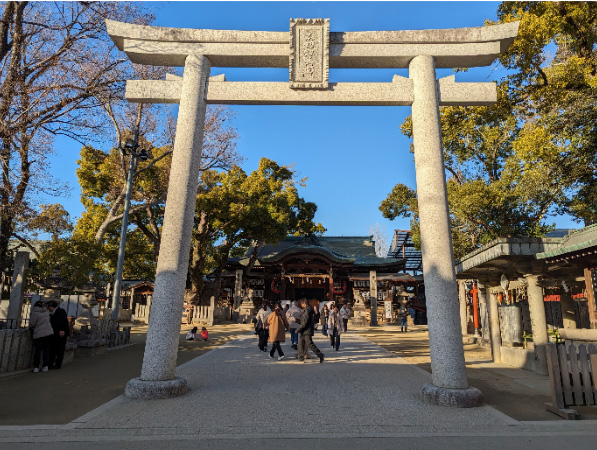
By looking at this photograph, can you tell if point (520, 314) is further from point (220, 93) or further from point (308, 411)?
point (220, 93)

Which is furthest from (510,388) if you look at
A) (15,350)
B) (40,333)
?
(15,350)

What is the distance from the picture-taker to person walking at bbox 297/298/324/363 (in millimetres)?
8656

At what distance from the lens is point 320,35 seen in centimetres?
643

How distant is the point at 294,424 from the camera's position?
4.17 metres

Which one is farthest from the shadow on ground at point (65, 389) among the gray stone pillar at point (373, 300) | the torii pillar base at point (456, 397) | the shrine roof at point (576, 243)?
the gray stone pillar at point (373, 300)

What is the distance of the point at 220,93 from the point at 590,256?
7.70m

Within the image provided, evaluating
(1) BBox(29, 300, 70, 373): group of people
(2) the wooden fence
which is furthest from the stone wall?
(2) the wooden fence

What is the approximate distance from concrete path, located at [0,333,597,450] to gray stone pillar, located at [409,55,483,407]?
0.35 m

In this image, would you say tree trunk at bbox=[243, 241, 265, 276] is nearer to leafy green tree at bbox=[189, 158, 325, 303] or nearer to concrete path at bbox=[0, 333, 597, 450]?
leafy green tree at bbox=[189, 158, 325, 303]

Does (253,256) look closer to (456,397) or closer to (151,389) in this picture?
(151,389)

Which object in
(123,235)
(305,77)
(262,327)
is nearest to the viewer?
(305,77)

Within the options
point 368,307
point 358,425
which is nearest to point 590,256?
point 358,425

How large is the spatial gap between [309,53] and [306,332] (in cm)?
606

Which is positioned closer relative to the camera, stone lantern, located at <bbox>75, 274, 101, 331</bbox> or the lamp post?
stone lantern, located at <bbox>75, 274, 101, 331</bbox>
